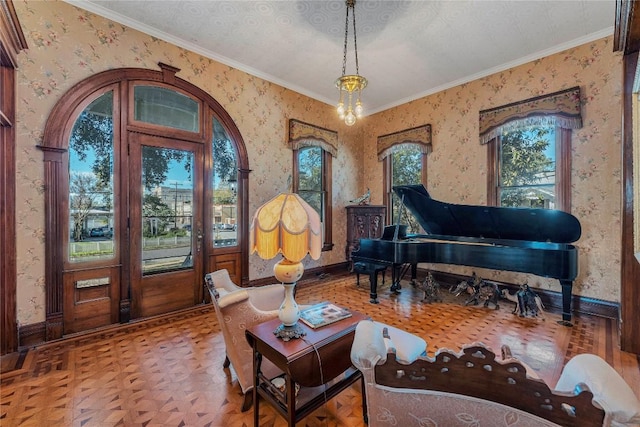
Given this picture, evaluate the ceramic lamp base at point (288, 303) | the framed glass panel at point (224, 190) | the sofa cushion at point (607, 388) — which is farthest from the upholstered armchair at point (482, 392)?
the framed glass panel at point (224, 190)

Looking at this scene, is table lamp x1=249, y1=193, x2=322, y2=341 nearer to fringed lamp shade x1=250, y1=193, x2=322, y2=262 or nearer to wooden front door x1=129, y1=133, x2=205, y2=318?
fringed lamp shade x1=250, y1=193, x2=322, y2=262

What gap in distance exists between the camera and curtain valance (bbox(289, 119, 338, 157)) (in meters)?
4.69

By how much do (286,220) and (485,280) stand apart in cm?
396

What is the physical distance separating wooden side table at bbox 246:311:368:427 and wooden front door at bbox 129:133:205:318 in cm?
234

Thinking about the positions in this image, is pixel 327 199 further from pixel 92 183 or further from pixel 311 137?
pixel 92 183

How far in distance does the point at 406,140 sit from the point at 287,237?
448cm

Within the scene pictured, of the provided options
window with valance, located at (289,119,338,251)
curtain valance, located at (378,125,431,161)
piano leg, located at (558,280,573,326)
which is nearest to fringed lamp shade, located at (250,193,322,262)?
piano leg, located at (558,280,573,326)

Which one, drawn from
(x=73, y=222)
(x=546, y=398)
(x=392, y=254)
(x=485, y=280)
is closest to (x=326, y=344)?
(x=546, y=398)

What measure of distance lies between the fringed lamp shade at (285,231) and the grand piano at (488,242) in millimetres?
2427

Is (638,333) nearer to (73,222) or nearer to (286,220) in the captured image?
(286,220)

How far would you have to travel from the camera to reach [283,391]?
153 centimetres

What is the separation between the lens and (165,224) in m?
3.39

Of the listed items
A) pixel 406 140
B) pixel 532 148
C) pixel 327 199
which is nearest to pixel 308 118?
pixel 327 199

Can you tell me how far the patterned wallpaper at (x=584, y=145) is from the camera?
320cm
